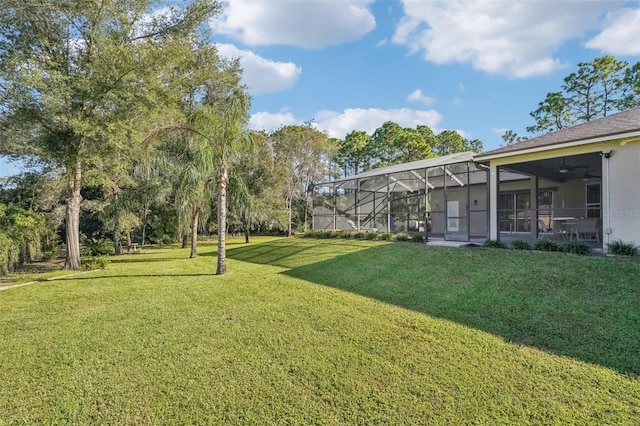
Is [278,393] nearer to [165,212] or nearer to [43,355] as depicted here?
[43,355]

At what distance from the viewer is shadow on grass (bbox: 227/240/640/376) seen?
14.0 ft

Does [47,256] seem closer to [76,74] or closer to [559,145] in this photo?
[76,74]

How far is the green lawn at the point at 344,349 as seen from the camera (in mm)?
A: 3031

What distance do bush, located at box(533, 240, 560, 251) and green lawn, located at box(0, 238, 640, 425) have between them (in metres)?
0.86

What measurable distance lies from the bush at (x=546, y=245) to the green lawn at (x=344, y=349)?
33.7 inches

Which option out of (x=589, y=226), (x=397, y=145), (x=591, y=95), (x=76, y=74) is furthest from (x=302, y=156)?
(x=591, y=95)

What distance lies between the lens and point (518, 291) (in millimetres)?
6062

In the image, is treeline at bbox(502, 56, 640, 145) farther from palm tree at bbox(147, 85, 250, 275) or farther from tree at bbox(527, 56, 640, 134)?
palm tree at bbox(147, 85, 250, 275)

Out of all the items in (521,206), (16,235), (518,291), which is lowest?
(518,291)

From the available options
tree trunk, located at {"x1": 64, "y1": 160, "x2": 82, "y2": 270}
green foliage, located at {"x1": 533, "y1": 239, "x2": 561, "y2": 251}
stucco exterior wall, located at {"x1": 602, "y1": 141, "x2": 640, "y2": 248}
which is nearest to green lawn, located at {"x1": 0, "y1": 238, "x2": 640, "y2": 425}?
green foliage, located at {"x1": 533, "y1": 239, "x2": 561, "y2": 251}

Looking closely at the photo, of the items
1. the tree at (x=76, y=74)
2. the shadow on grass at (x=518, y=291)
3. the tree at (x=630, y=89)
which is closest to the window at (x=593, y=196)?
the shadow on grass at (x=518, y=291)

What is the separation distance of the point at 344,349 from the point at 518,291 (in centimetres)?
376

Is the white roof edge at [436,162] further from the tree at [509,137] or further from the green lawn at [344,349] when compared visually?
the tree at [509,137]

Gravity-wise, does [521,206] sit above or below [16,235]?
above
